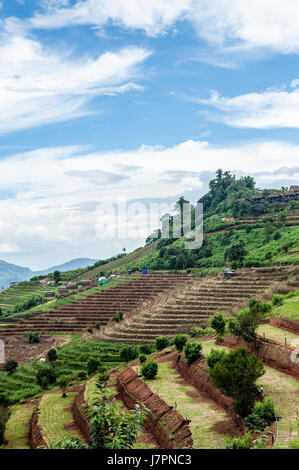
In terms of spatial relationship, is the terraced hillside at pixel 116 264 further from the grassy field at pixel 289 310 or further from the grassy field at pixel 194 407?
the grassy field at pixel 194 407

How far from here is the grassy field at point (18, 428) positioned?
25969mm

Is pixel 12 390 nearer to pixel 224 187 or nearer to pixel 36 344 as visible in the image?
pixel 36 344

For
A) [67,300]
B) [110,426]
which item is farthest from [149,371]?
[67,300]

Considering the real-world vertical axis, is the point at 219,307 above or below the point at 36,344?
above

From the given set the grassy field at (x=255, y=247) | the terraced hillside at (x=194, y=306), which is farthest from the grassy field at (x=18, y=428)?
the grassy field at (x=255, y=247)

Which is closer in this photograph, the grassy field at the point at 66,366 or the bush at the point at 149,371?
the bush at the point at 149,371

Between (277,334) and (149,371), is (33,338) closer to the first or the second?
(149,371)

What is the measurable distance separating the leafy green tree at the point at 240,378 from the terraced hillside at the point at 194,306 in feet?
88.2

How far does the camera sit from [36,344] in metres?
54.4

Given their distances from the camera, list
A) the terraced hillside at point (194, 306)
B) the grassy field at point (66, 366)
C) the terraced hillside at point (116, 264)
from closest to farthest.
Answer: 1. the grassy field at point (66, 366)
2. the terraced hillside at point (194, 306)
3. the terraced hillside at point (116, 264)

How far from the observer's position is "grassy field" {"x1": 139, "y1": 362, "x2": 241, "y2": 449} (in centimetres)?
1752

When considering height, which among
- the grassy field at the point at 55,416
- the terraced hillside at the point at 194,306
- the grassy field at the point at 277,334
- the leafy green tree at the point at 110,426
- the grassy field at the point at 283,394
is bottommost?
the grassy field at the point at 55,416
